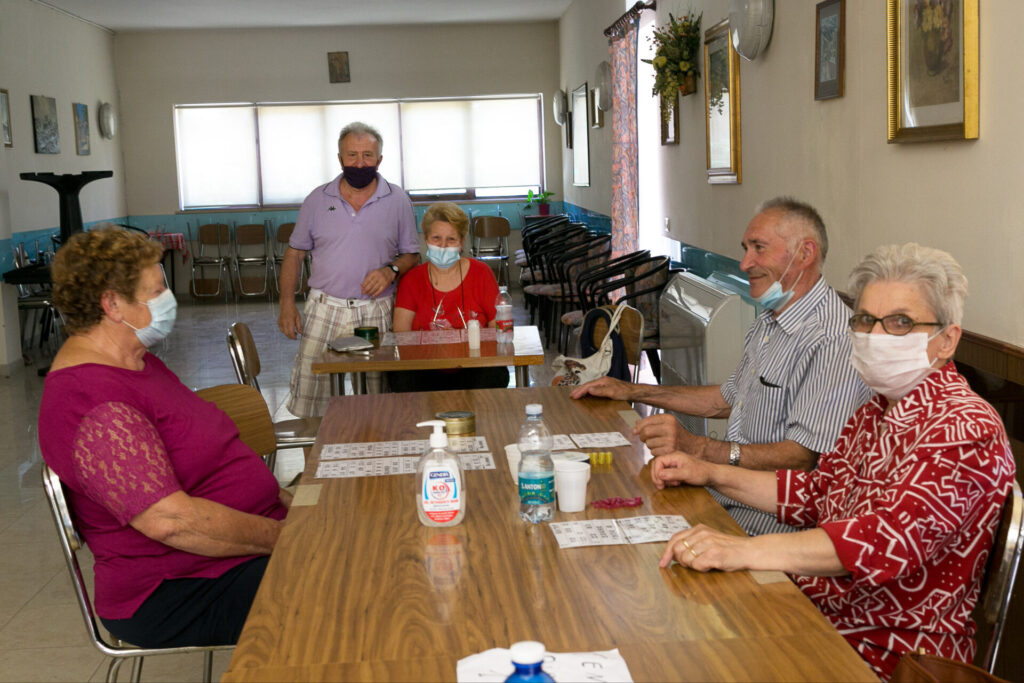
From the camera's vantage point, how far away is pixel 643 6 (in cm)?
777

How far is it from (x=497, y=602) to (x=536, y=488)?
1.23 ft

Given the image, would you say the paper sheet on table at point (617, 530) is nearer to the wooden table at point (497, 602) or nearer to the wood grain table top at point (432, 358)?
the wooden table at point (497, 602)

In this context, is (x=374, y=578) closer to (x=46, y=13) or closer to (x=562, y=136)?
(x=46, y=13)

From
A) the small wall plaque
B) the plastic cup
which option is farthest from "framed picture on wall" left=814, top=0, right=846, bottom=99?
the small wall plaque

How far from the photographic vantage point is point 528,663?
3.69 feet

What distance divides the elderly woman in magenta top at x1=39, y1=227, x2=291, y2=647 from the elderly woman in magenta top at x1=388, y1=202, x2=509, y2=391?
2338mm

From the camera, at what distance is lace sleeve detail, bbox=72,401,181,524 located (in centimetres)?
213

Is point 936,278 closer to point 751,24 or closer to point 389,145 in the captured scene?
point 751,24

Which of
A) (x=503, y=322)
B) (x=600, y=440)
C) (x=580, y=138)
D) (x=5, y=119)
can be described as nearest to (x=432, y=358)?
(x=503, y=322)

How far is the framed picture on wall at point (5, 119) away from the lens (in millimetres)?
9648

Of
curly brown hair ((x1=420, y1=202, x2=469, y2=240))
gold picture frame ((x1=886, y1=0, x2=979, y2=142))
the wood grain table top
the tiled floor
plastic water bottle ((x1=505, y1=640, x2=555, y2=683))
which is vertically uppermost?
gold picture frame ((x1=886, y1=0, x2=979, y2=142))

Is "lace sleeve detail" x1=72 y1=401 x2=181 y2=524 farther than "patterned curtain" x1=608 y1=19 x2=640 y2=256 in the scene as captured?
No

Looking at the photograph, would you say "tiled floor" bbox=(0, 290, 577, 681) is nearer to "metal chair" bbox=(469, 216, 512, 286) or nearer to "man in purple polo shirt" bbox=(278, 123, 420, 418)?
"man in purple polo shirt" bbox=(278, 123, 420, 418)

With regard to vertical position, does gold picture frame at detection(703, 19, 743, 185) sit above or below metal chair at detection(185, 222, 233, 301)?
above
